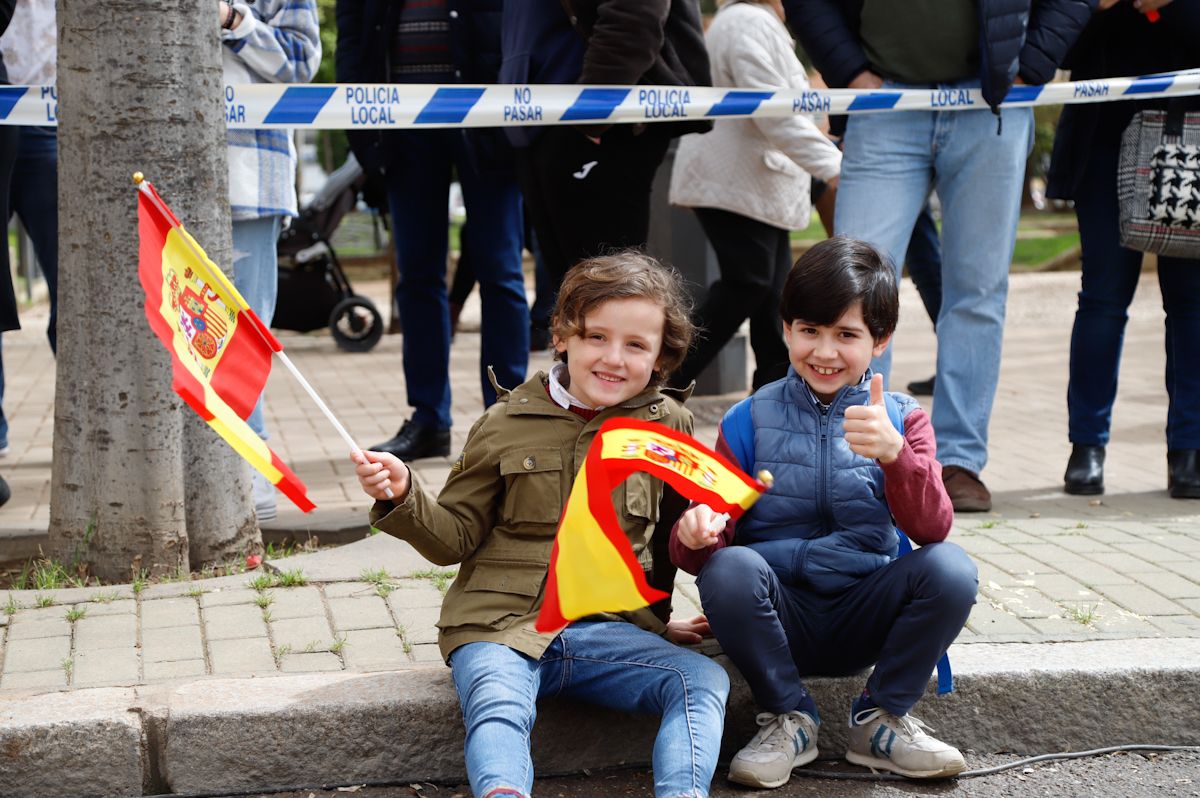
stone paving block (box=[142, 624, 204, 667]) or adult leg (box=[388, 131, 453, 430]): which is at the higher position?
adult leg (box=[388, 131, 453, 430])

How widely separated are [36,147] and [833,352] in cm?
351

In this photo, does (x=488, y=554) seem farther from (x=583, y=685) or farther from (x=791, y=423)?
(x=791, y=423)

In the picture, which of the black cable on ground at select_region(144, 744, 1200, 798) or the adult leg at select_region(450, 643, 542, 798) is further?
the black cable on ground at select_region(144, 744, 1200, 798)

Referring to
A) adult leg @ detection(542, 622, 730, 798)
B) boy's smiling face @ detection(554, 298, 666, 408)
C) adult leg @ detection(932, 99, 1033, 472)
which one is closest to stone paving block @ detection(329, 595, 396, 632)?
adult leg @ detection(542, 622, 730, 798)

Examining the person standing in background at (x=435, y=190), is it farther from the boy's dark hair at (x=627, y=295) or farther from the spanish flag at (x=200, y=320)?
the spanish flag at (x=200, y=320)

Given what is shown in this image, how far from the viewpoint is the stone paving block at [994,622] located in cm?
357

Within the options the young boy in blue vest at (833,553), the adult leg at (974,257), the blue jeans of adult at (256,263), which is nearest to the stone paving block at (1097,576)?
the adult leg at (974,257)

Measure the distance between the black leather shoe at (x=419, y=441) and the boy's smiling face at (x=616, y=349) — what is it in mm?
2603

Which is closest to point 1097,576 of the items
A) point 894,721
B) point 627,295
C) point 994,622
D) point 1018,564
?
point 1018,564

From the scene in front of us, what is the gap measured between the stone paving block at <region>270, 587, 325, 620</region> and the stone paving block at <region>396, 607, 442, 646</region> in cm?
20

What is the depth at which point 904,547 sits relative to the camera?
3240 mm

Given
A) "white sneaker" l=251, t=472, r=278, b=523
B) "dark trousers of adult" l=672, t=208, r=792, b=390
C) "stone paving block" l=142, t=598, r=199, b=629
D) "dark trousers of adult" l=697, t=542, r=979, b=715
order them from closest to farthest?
1. "dark trousers of adult" l=697, t=542, r=979, b=715
2. "stone paving block" l=142, t=598, r=199, b=629
3. "white sneaker" l=251, t=472, r=278, b=523
4. "dark trousers of adult" l=672, t=208, r=792, b=390

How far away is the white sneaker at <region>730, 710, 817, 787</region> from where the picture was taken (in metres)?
3.01

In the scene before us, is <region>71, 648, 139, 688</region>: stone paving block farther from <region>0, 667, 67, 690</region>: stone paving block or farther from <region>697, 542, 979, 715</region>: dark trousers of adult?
<region>697, 542, 979, 715</region>: dark trousers of adult
